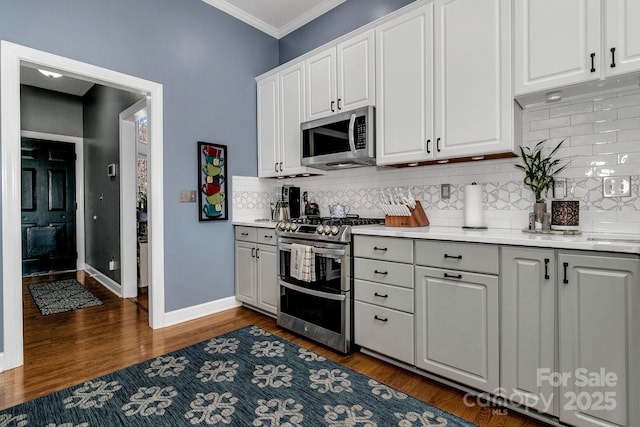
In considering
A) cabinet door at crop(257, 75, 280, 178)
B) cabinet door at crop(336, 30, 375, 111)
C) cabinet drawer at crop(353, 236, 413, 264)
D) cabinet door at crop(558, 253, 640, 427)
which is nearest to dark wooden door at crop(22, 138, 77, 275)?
cabinet door at crop(257, 75, 280, 178)

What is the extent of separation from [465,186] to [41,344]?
11.7 ft

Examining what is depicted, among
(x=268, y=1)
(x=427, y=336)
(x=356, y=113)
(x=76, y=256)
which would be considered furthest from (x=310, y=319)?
(x=76, y=256)

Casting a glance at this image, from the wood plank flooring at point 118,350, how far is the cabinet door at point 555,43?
1.86m

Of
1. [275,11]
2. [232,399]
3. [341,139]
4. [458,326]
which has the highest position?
[275,11]

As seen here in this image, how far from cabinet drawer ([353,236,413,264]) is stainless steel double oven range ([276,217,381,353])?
0.09 meters


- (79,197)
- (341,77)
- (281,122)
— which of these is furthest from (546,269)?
(79,197)

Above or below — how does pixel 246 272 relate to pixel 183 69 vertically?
below

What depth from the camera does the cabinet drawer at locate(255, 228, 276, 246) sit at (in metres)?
3.07

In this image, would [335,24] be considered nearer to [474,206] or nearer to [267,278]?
[474,206]

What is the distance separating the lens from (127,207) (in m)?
3.96

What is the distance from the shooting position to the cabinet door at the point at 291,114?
323cm

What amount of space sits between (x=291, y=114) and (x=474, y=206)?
6.52 ft

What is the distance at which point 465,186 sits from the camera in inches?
94.4

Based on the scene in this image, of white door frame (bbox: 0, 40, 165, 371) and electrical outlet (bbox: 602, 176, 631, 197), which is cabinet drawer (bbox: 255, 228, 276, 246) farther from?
electrical outlet (bbox: 602, 176, 631, 197)
